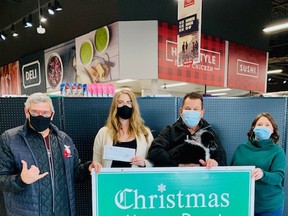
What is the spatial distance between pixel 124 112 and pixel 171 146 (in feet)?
1.54

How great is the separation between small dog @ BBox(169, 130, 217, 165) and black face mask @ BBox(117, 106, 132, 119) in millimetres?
464

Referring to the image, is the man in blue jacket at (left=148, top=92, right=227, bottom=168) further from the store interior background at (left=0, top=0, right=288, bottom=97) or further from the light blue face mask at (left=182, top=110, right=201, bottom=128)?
the store interior background at (left=0, top=0, right=288, bottom=97)

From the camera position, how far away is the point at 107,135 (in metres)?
Answer: 1.96

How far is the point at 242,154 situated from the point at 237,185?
50 centimetres

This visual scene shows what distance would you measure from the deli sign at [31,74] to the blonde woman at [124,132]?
7261 millimetres

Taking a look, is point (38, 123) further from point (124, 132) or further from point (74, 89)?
point (74, 89)

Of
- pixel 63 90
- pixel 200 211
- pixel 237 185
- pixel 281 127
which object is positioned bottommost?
pixel 200 211

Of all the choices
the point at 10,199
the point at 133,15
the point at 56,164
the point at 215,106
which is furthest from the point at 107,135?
the point at 133,15

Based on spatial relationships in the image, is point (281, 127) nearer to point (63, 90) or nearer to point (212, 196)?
point (212, 196)

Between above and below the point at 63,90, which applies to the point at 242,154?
below

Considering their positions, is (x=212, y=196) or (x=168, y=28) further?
(x=168, y=28)

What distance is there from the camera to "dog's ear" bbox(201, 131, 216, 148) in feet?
5.84

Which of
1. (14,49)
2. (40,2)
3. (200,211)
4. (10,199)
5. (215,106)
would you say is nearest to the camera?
(200,211)

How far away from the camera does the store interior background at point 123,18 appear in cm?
543
